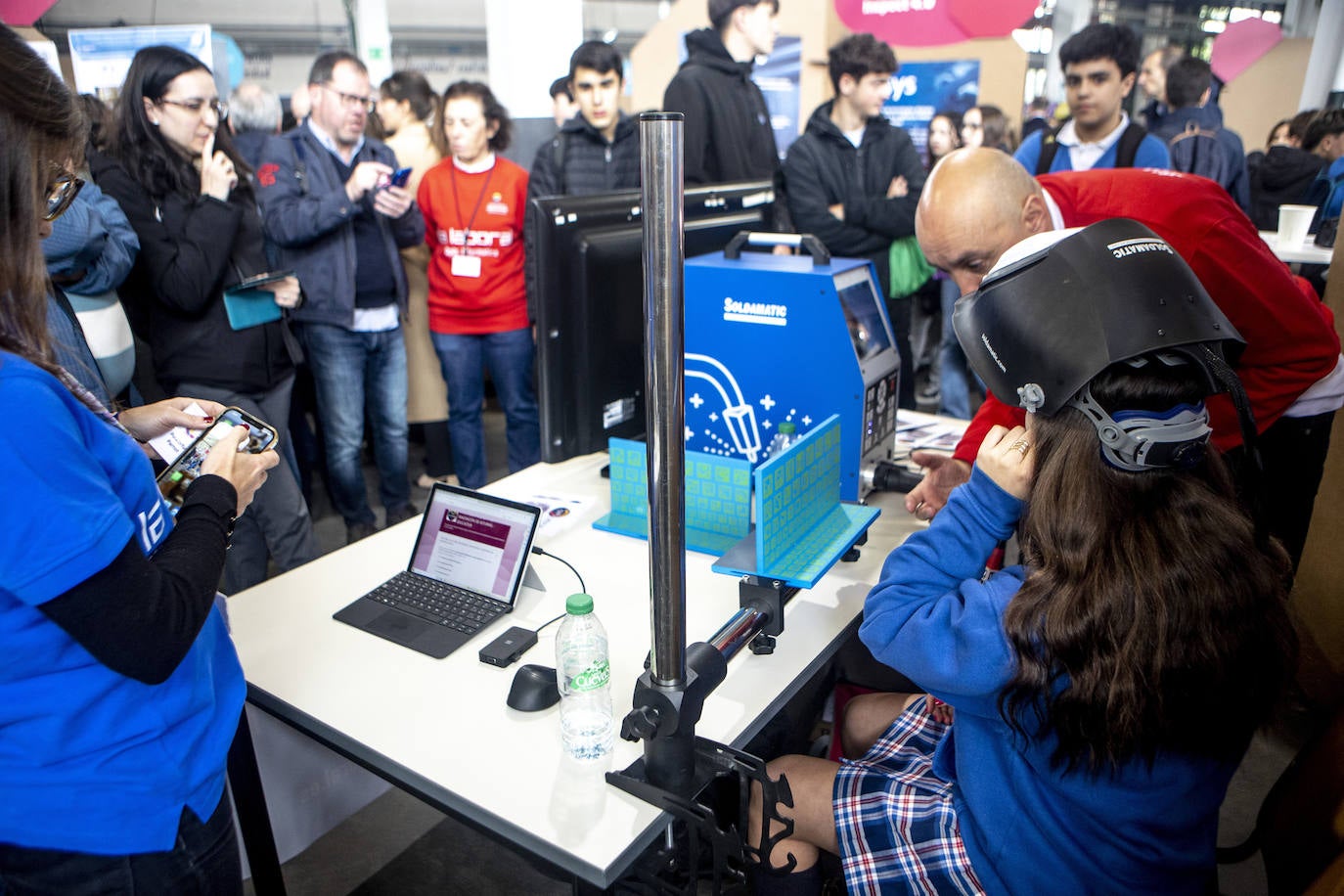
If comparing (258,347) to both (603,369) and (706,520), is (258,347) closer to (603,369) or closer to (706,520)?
(603,369)

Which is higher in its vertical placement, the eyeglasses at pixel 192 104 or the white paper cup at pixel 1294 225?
the eyeglasses at pixel 192 104

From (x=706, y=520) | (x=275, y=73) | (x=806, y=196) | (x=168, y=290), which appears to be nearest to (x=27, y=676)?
(x=706, y=520)

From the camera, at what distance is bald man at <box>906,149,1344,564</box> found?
4.92 ft

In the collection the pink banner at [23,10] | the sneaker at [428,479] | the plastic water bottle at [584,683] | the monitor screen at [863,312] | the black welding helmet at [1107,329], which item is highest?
the pink banner at [23,10]

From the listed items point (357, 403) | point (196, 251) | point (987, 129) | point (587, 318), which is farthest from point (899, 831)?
point (987, 129)

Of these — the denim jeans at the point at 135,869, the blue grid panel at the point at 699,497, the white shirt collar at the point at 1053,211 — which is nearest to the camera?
the denim jeans at the point at 135,869

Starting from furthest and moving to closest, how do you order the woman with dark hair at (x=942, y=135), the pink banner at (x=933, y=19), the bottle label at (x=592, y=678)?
the woman with dark hair at (x=942, y=135) < the pink banner at (x=933, y=19) < the bottle label at (x=592, y=678)

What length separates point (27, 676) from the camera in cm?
83

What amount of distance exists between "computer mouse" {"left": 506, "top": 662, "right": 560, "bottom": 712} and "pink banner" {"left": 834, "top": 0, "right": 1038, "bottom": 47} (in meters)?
4.15

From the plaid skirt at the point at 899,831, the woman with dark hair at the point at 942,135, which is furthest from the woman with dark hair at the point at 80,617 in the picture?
the woman with dark hair at the point at 942,135

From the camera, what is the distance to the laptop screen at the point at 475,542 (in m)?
1.34

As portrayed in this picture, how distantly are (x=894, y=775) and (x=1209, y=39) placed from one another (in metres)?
8.80

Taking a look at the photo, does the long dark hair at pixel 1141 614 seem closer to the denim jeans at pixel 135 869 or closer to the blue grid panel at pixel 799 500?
the blue grid panel at pixel 799 500

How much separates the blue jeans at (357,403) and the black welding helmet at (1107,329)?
2388 millimetres
